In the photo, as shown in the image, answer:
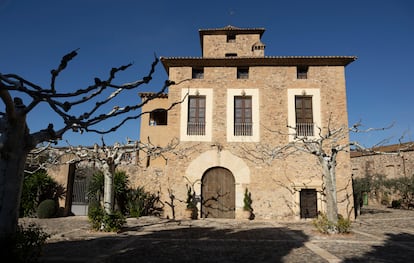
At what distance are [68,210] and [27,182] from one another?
2.45m

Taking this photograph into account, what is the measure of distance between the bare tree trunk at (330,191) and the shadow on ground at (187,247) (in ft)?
3.77

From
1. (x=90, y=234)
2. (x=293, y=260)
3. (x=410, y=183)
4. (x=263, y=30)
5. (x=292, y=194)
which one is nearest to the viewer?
(x=293, y=260)

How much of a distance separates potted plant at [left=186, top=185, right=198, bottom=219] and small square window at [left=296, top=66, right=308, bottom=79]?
800 cm

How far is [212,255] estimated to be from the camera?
6.52 metres

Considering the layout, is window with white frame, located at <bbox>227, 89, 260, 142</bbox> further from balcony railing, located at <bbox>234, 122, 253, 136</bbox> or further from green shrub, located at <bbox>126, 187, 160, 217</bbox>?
green shrub, located at <bbox>126, 187, 160, 217</bbox>

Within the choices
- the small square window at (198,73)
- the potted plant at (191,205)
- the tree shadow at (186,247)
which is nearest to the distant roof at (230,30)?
the small square window at (198,73)

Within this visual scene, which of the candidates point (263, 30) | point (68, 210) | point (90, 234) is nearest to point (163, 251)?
point (90, 234)

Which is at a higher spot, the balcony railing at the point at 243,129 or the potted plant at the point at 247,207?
the balcony railing at the point at 243,129

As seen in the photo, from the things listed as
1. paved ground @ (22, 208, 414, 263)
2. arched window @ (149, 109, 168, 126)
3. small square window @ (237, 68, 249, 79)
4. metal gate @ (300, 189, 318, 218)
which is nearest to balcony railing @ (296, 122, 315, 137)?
metal gate @ (300, 189, 318, 218)

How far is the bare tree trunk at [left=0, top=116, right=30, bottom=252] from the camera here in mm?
4181

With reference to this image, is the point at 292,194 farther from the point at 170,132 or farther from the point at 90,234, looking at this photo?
the point at 90,234

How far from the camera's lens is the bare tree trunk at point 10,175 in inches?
165

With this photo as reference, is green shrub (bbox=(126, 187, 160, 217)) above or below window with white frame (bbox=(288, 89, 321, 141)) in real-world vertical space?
below

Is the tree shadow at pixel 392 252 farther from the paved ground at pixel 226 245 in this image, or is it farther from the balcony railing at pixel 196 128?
the balcony railing at pixel 196 128
